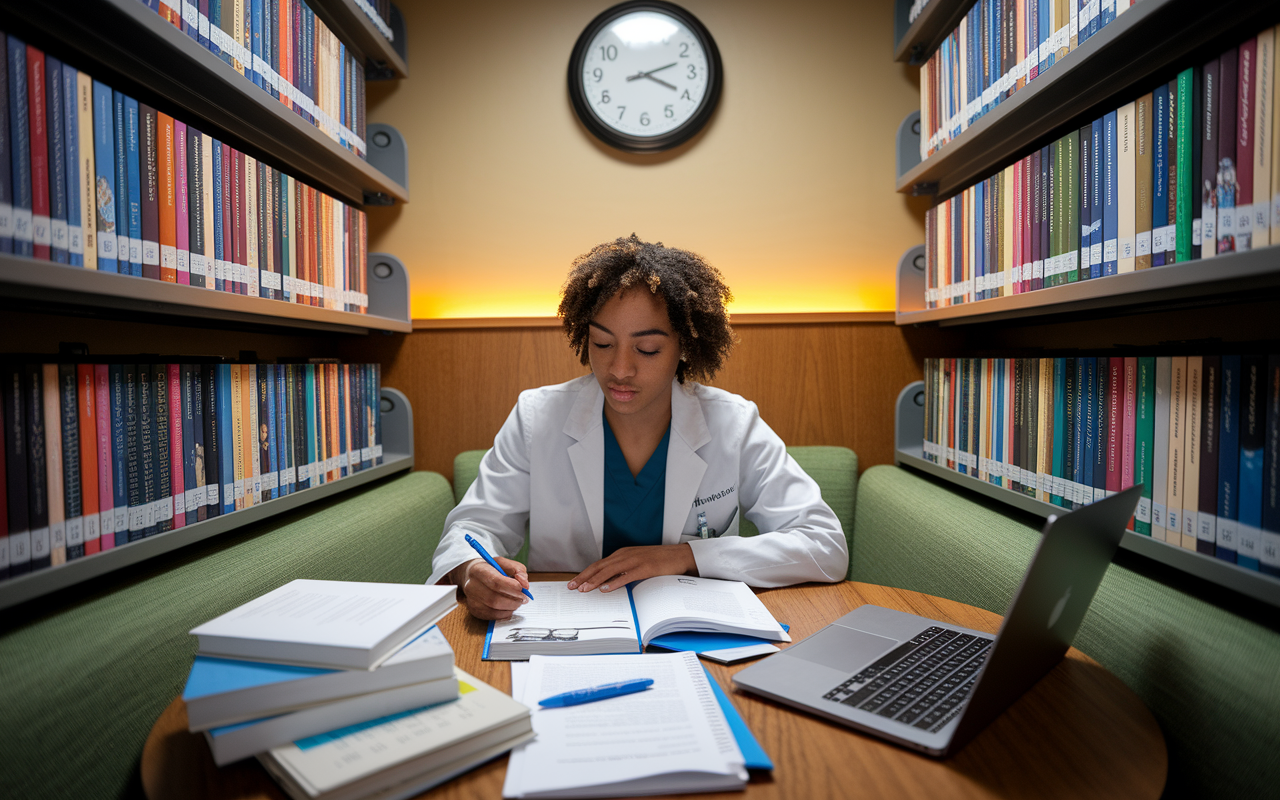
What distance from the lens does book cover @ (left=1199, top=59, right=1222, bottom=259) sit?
3.07ft

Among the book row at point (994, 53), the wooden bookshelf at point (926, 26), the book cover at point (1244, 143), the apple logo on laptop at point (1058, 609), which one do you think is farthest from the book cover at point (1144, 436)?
the wooden bookshelf at point (926, 26)

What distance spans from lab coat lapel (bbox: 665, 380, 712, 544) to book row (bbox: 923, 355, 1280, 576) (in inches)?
28.0

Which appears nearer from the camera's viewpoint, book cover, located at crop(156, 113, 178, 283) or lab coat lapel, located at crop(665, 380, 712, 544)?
book cover, located at crop(156, 113, 178, 283)

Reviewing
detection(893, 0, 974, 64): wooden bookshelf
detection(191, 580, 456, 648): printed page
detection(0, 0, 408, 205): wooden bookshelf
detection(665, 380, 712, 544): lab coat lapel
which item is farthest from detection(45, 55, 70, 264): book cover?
detection(893, 0, 974, 64): wooden bookshelf

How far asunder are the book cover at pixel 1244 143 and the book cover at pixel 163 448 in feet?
5.63

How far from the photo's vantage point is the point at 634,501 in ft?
4.87

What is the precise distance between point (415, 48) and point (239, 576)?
1967 millimetres

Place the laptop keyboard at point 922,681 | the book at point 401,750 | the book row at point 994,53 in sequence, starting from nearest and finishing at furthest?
the book at point 401,750
the laptop keyboard at point 922,681
the book row at point 994,53

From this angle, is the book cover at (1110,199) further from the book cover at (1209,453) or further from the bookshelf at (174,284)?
the bookshelf at (174,284)

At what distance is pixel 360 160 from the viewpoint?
1868 mm

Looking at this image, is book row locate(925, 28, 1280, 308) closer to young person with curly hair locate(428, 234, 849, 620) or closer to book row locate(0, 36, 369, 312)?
young person with curly hair locate(428, 234, 849, 620)

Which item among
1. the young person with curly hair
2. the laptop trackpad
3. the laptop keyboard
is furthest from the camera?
the young person with curly hair

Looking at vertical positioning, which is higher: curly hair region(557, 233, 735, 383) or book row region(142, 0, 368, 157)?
book row region(142, 0, 368, 157)

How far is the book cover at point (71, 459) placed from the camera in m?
0.96
